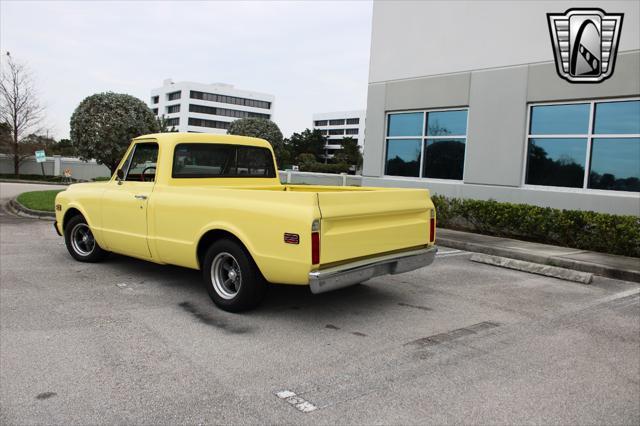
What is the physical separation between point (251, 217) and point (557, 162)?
894 centimetres

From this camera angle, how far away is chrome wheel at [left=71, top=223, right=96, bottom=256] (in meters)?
7.59

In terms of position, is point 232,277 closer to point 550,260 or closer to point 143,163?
point 143,163

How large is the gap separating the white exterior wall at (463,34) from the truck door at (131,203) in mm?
9289

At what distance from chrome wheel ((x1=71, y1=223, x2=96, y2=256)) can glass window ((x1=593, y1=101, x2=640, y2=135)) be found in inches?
395

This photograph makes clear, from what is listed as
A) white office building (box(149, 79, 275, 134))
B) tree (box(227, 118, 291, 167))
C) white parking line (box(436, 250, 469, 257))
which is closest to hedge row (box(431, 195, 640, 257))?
white parking line (box(436, 250, 469, 257))

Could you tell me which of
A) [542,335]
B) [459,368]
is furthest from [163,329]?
[542,335]

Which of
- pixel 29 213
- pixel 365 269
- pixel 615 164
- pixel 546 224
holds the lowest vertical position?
pixel 29 213

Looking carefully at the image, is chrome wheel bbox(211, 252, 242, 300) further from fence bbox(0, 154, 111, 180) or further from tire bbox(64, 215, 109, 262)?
fence bbox(0, 154, 111, 180)

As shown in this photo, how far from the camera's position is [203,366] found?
4008 millimetres

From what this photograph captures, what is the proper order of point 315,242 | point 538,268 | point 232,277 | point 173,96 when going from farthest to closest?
point 173,96
point 538,268
point 232,277
point 315,242

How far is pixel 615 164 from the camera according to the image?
10625mm

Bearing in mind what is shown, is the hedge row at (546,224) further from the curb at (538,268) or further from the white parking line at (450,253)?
the curb at (538,268)

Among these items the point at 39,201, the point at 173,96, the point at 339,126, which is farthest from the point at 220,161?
the point at 339,126

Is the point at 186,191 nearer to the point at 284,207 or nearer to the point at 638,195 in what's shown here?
the point at 284,207
